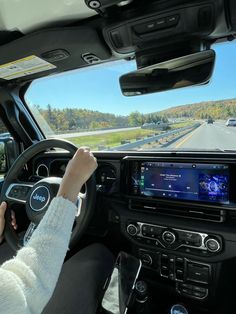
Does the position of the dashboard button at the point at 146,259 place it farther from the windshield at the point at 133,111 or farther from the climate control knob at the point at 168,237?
the windshield at the point at 133,111

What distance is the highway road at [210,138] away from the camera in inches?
65.9

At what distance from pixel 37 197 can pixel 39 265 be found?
823mm

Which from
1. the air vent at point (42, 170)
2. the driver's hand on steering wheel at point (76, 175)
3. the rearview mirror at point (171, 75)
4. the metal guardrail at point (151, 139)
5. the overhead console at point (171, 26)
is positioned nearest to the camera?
the driver's hand on steering wheel at point (76, 175)

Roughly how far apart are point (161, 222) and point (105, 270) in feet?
A: 1.44

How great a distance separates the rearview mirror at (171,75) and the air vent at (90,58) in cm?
36

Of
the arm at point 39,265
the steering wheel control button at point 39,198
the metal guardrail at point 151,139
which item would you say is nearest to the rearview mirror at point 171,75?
the metal guardrail at point 151,139

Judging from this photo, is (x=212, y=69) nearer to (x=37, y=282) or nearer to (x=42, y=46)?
(x=42, y=46)

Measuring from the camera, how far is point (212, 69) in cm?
158

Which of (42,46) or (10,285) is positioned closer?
(10,285)

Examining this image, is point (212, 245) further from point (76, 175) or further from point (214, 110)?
point (76, 175)

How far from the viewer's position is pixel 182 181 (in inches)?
66.7

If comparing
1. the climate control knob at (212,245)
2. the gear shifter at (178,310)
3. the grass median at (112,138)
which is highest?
the grass median at (112,138)

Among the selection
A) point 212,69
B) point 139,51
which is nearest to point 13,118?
point 139,51

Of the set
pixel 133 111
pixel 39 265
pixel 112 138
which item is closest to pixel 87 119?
pixel 112 138
